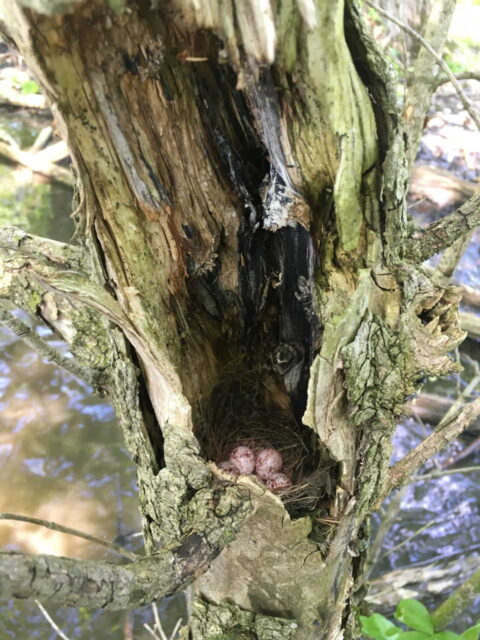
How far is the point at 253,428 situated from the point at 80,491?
2.01 m

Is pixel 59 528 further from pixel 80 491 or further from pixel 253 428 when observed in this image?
pixel 80 491

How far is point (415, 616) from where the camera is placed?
1444 mm

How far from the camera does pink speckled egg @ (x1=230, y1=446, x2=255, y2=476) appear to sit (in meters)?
1.35

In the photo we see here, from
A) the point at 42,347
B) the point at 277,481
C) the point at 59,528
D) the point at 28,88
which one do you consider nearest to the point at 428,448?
the point at 277,481

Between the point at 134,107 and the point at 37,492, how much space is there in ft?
9.05

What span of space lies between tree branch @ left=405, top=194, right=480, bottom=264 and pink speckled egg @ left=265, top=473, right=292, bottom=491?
61 centimetres

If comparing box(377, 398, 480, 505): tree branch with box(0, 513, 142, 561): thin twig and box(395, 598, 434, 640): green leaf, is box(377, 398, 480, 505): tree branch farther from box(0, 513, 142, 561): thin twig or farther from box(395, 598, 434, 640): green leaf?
box(0, 513, 142, 561): thin twig

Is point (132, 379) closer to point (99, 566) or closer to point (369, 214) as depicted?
point (99, 566)

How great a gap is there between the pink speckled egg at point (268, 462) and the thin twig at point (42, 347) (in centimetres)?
50

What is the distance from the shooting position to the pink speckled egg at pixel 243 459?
1352 mm

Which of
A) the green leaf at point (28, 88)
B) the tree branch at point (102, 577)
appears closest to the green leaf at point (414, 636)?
the tree branch at point (102, 577)

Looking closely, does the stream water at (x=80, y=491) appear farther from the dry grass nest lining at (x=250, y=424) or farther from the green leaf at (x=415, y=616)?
the dry grass nest lining at (x=250, y=424)

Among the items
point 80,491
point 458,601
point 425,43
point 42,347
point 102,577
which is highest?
point 425,43

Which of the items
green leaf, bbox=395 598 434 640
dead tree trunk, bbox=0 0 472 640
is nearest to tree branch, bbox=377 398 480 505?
dead tree trunk, bbox=0 0 472 640
